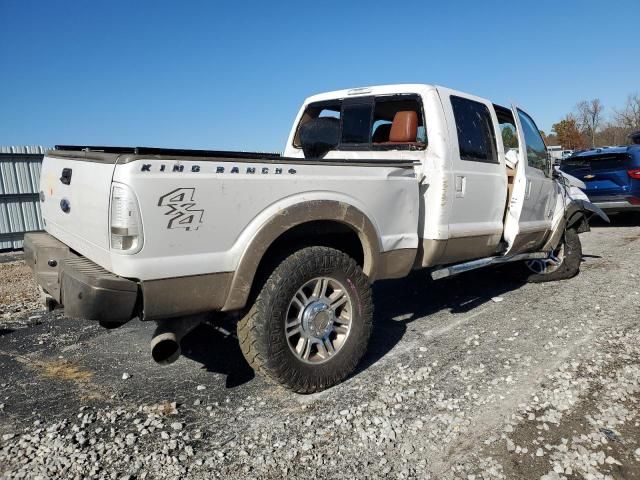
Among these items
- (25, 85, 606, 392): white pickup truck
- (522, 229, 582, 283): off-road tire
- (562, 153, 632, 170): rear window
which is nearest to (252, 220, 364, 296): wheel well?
(25, 85, 606, 392): white pickup truck

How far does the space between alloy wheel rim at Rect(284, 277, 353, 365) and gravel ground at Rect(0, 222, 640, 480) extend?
0.30 meters

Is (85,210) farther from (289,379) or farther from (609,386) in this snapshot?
(609,386)

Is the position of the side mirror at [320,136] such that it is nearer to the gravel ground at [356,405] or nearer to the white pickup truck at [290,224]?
the white pickup truck at [290,224]

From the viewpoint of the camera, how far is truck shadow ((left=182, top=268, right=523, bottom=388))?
12.3 feet

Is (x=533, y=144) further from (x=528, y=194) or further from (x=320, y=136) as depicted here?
(x=320, y=136)

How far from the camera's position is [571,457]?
2.48 metres

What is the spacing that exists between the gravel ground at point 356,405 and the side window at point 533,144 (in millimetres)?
1715

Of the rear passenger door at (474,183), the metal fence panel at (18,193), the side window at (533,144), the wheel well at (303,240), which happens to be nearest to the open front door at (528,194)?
the side window at (533,144)

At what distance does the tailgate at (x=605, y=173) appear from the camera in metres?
10.1

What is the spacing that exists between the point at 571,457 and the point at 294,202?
2.02 meters

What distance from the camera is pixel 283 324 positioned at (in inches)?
118

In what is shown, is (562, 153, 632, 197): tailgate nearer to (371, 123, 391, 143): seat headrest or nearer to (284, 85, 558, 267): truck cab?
(284, 85, 558, 267): truck cab

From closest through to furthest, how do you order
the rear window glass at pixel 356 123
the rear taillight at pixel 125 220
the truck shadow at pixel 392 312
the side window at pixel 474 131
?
1. the rear taillight at pixel 125 220
2. the truck shadow at pixel 392 312
3. the side window at pixel 474 131
4. the rear window glass at pixel 356 123

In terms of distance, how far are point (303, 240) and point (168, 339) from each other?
112 centimetres
